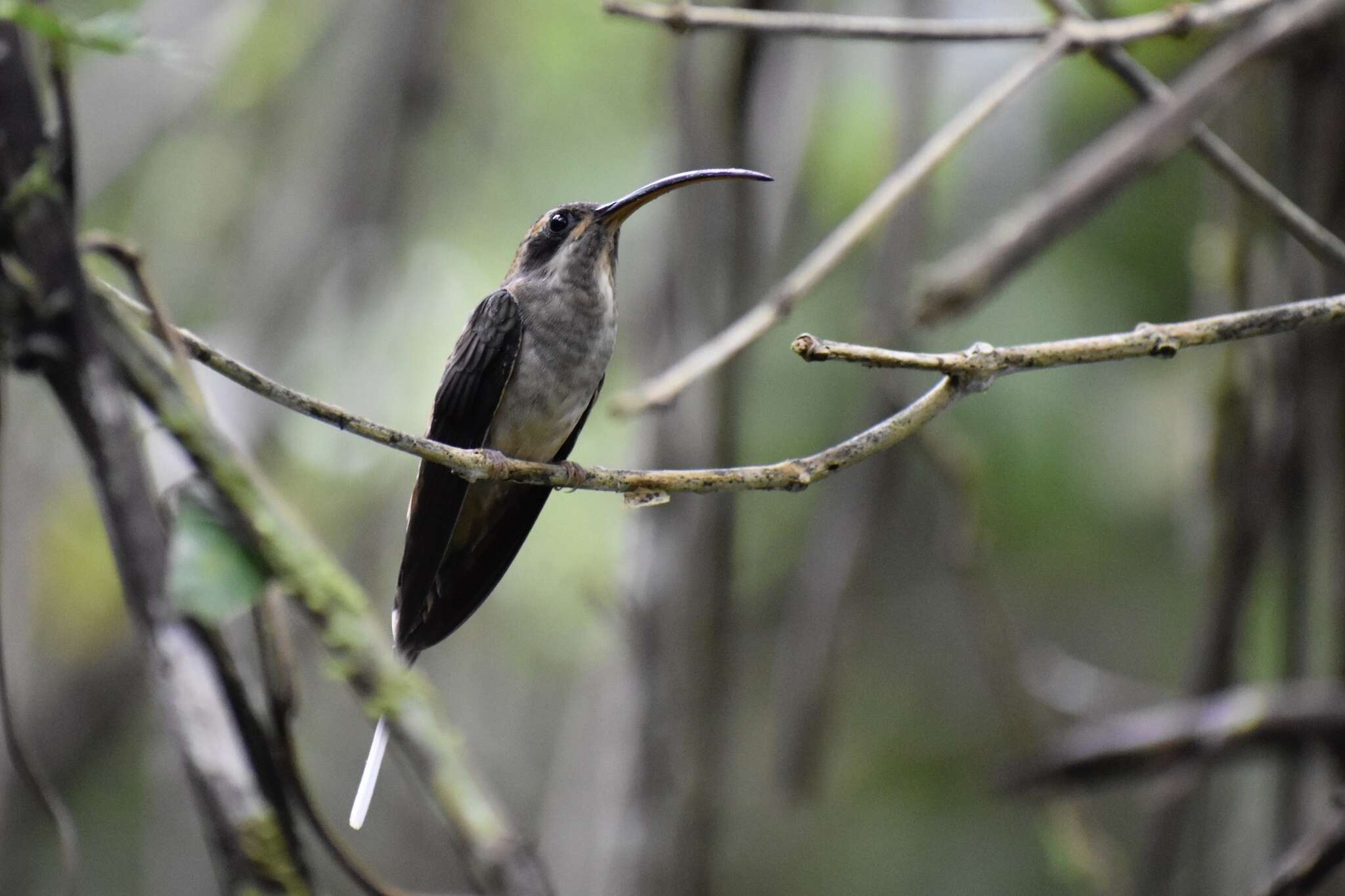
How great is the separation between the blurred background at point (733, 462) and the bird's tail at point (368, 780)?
2.69 feet

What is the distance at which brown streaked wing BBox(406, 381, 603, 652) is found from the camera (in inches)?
61.7

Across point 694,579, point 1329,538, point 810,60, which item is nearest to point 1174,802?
point 1329,538

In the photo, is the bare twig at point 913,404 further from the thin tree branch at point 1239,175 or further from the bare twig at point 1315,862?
the bare twig at point 1315,862

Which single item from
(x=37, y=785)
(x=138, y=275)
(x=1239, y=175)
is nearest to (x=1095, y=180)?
(x=1239, y=175)

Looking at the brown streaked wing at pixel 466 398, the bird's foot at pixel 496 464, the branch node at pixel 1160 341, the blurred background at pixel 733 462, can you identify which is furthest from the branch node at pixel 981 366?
the blurred background at pixel 733 462

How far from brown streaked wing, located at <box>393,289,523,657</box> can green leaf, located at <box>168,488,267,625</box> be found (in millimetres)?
193

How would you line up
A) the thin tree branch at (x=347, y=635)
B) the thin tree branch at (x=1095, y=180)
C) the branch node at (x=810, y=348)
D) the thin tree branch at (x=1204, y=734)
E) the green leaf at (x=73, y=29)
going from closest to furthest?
1. the branch node at (x=810, y=348)
2. the green leaf at (x=73, y=29)
3. the thin tree branch at (x=347, y=635)
4. the thin tree branch at (x=1095, y=180)
5. the thin tree branch at (x=1204, y=734)

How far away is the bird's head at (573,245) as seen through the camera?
6.91 feet

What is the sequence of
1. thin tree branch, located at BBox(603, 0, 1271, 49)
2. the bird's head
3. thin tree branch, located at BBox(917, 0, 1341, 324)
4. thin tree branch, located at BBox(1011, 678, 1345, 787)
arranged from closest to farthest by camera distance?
thin tree branch, located at BBox(603, 0, 1271, 49) < the bird's head < thin tree branch, located at BBox(917, 0, 1341, 324) < thin tree branch, located at BBox(1011, 678, 1345, 787)

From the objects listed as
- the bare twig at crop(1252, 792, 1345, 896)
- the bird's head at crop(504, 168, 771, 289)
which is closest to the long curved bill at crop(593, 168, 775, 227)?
the bird's head at crop(504, 168, 771, 289)

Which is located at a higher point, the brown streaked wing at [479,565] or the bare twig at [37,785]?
the brown streaked wing at [479,565]

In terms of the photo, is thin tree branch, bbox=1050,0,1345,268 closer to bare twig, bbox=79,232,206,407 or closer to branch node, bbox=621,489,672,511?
branch node, bbox=621,489,672,511

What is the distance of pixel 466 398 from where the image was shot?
187 centimetres

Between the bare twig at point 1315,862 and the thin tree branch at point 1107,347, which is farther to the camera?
the bare twig at point 1315,862
